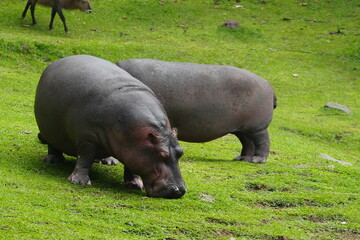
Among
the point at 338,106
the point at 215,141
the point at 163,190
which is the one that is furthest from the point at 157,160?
the point at 338,106

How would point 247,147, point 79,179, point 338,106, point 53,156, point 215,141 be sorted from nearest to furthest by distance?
point 79,179, point 53,156, point 247,147, point 215,141, point 338,106

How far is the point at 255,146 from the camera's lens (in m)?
9.96

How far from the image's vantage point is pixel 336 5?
84.0ft

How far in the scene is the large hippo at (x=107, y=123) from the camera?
6582 millimetres

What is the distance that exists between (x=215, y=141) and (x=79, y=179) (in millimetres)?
5034

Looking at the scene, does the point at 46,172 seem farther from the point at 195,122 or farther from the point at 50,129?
the point at 195,122

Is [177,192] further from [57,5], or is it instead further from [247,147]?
[57,5]

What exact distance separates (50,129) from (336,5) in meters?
20.1

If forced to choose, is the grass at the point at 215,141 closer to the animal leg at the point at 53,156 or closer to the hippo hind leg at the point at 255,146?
the animal leg at the point at 53,156

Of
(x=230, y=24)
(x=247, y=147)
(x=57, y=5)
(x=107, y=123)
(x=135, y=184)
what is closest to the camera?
(x=107, y=123)

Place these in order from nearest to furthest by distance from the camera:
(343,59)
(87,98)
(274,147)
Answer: (87,98) → (274,147) → (343,59)

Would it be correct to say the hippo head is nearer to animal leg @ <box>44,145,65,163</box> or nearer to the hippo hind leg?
animal leg @ <box>44,145,65,163</box>

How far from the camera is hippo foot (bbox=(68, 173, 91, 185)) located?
22.8ft

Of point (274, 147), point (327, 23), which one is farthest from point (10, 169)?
point (327, 23)
